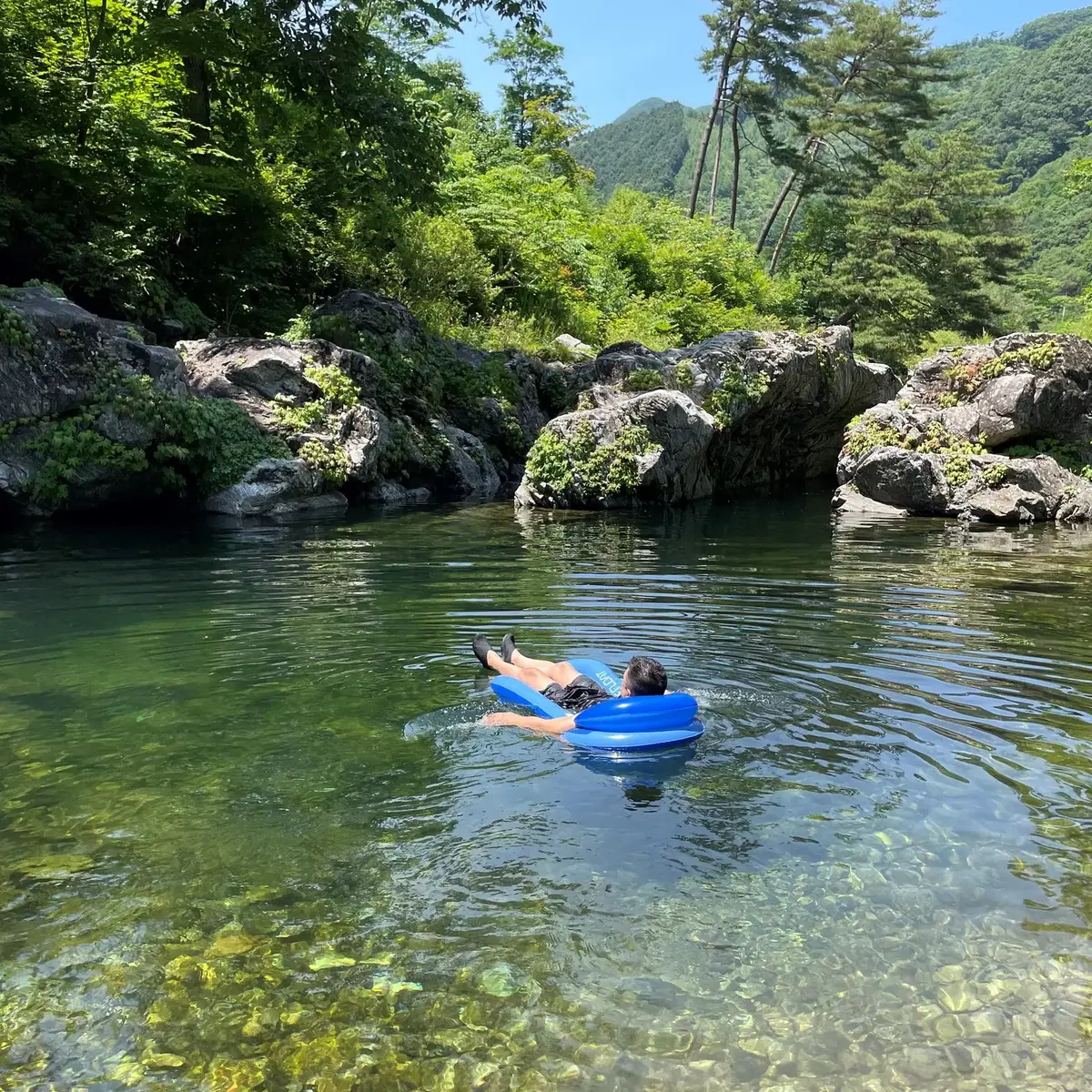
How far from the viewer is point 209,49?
16359 mm

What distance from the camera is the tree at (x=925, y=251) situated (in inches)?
1300

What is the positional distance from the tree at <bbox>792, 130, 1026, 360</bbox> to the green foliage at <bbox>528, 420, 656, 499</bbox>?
766 inches

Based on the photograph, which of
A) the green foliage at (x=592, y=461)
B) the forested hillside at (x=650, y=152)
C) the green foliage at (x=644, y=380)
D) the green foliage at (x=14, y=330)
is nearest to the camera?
the green foliage at (x=14, y=330)

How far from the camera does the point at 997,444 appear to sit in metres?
18.2

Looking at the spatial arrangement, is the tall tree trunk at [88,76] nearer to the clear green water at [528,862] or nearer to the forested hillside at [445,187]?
the forested hillside at [445,187]

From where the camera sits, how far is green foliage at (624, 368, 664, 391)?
18766 millimetres

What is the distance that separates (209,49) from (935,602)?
50.3 ft

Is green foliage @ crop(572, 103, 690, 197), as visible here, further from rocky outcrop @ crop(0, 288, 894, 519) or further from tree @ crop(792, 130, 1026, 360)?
rocky outcrop @ crop(0, 288, 894, 519)

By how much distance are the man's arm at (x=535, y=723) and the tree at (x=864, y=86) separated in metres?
36.7

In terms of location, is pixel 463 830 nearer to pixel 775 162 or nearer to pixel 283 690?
pixel 283 690

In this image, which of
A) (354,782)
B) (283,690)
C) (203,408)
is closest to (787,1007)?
(354,782)

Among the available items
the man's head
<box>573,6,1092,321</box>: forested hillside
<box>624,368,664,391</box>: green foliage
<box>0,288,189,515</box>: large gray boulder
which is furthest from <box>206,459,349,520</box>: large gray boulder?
<box>573,6,1092,321</box>: forested hillside

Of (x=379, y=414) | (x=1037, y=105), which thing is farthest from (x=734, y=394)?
(x=1037, y=105)

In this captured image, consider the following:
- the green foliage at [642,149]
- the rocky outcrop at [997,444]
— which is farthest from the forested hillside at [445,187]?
the green foliage at [642,149]
